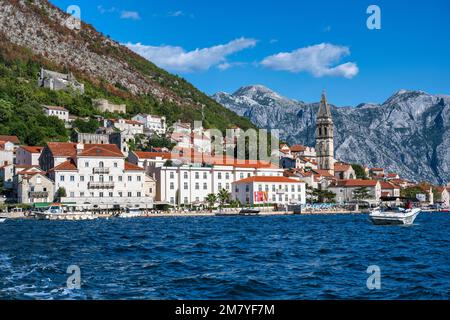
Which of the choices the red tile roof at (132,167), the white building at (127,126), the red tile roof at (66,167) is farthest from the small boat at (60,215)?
the white building at (127,126)

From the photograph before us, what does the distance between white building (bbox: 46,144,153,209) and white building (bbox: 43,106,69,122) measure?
3498 cm

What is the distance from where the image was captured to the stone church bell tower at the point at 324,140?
153212mm

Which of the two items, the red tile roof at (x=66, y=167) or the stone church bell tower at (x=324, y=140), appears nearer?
the red tile roof at (x=66, y=167)

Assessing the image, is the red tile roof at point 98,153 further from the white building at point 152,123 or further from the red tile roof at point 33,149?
the white building at point 152,123

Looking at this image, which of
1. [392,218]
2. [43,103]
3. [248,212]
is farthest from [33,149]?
[392,218]

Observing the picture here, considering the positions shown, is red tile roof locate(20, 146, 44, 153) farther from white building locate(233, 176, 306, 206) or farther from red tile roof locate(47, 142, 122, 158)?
white building locate(233, 176, 306, 206)

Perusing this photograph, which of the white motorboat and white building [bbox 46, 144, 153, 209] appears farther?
white building [bbox 46, 144, 153, 209]

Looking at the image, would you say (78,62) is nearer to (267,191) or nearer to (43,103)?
(43,103)

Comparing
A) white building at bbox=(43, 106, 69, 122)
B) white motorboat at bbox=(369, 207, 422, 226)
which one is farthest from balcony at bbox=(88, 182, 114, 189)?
white motorboat at bbox=(369, 207, 422, 226)

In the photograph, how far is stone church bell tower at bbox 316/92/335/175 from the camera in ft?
503

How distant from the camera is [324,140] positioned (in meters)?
155

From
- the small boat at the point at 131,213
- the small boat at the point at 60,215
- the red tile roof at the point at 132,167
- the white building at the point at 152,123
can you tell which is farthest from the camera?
the white building at the point at 152,123

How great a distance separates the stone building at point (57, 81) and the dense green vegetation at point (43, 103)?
205 cm

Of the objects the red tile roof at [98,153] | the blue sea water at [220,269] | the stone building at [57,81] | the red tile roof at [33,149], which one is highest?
the stone building at [57,81]
